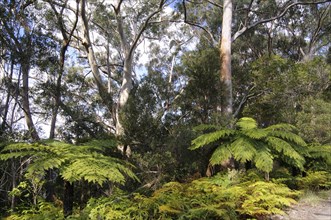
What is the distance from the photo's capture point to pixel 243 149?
5.46m

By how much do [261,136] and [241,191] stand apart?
53.6 inches

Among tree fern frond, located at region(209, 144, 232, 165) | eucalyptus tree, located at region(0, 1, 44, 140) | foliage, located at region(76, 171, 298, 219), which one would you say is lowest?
foliage, located at region(76, 171, 298, 219)

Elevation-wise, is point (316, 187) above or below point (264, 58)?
below

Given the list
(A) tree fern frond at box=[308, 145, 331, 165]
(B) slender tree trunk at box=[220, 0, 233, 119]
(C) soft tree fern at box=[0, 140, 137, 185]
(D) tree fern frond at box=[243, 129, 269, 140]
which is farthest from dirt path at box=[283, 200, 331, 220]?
(B) slender tree trunk at box=[220, 0, 233, 119]

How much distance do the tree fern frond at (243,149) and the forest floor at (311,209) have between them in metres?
1.04

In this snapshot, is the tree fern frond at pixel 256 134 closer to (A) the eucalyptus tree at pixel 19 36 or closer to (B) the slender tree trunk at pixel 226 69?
(B) the slender tree trunk at pixel 226 69

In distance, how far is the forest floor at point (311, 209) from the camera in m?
4.36

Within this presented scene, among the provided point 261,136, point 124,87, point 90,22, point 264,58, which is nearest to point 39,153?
point 261,136

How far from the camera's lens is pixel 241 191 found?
181 inches

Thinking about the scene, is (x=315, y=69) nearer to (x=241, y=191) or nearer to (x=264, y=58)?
(x=264, y=58)

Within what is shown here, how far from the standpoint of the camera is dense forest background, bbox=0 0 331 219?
4.32 metres

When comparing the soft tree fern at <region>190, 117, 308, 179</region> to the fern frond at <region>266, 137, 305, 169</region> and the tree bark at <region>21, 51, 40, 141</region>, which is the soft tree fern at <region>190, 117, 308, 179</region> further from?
the tree bark at <region>21, 51, 40, 141</region>

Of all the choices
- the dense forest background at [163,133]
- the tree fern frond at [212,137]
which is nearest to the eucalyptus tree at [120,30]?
the dense forest background at [163,133]

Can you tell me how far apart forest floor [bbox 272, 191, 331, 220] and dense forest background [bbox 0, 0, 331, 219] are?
18 centimetres
